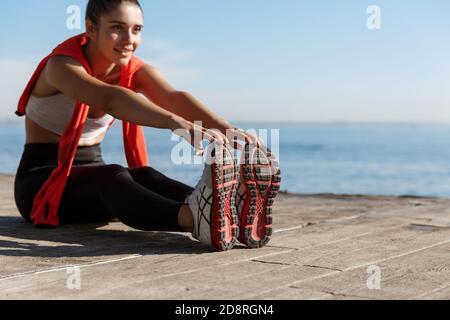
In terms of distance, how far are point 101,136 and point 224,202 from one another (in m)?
1.21

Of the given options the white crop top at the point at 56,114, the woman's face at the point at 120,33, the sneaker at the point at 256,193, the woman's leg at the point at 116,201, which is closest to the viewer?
the sneaker at the point at 256,193

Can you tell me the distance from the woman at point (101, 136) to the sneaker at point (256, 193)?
1.1 inches

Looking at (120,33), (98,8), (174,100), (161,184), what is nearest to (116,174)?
(161,184)

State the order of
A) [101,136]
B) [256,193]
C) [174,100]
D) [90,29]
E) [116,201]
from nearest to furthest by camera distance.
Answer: [256,193] → [116,201] → [90,29] → [174,100] → [101,136]

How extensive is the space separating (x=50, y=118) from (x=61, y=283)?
1.35 meters

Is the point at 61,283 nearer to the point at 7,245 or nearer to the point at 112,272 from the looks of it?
the point at 112,272

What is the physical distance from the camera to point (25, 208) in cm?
321

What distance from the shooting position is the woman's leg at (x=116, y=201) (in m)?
2.65

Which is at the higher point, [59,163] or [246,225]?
[59,163]

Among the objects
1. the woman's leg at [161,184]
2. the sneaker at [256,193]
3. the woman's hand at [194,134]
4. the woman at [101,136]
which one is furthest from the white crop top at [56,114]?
the sneaker at [256,193]

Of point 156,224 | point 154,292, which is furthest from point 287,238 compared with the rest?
point 154,292

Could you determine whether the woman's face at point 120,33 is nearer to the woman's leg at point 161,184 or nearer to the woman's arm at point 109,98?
the woman's arm at point 109,98

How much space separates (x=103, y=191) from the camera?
2842 millimetres

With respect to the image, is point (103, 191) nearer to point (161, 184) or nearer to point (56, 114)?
point (161, 184)
